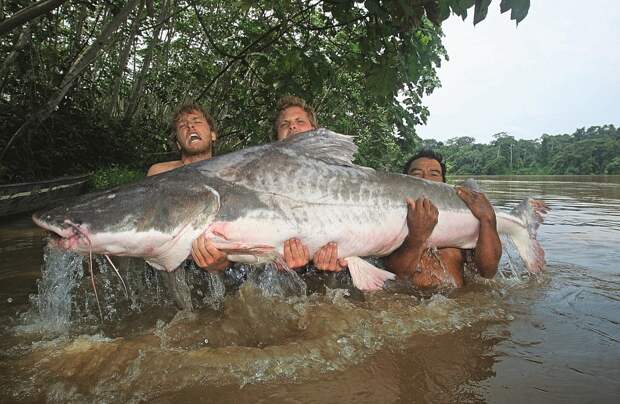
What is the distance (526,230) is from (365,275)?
5.82 feet

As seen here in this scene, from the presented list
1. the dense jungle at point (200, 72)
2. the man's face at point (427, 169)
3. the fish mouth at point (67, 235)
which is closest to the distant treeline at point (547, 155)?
the dense jungle at point (200, 72)

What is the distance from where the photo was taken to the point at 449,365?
2.32m

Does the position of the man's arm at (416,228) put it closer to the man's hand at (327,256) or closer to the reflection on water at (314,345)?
the reflection on water at (314,345)

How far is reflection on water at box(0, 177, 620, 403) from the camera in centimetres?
209

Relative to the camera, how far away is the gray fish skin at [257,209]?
2.36 metres

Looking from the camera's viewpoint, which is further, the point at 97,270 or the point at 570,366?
the point at 97,270

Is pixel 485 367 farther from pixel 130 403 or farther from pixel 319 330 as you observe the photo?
pixel 130 403

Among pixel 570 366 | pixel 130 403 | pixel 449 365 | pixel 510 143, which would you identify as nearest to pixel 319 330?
pixel 449 365

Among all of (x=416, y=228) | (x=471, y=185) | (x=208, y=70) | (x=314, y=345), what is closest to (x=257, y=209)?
(x=314, y=345)

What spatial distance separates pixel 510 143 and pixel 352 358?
11360 cm

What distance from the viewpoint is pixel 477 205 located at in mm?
3459

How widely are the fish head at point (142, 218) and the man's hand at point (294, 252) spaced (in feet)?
1.65

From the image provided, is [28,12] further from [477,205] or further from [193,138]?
[477,205]

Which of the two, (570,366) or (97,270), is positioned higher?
(97,270)
